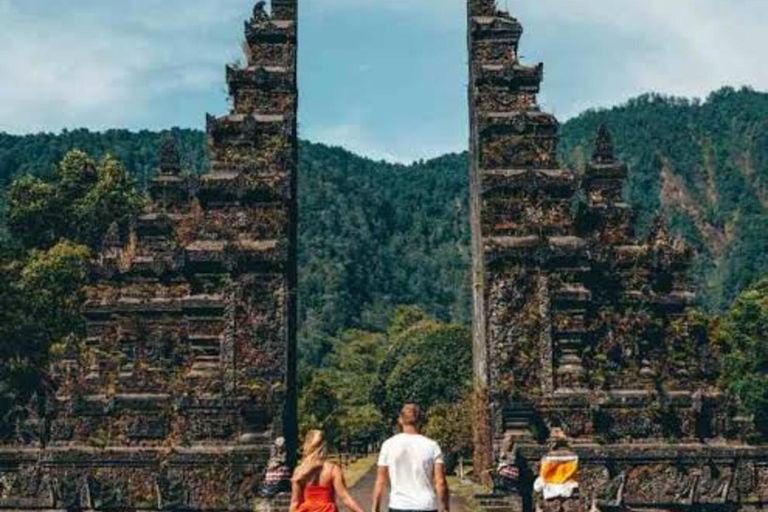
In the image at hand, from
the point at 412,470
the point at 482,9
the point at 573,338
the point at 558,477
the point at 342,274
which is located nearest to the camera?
the point at 412,470

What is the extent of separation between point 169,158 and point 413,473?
93.8 ft

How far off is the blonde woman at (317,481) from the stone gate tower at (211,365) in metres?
15.4

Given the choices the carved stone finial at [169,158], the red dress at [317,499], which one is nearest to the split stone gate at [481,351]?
the carved stone finial at [169,158]

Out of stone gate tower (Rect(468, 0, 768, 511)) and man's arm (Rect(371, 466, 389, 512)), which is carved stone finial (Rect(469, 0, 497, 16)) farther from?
man's arm (Rect(371, 466, 389, 512))

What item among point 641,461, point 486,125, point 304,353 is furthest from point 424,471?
point 304,353

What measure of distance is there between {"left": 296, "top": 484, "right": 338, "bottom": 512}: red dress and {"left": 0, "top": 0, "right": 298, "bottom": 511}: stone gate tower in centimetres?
1542

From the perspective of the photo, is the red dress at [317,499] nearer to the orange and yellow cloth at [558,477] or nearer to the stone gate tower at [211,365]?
the orange and yellow cloth at [558,477]

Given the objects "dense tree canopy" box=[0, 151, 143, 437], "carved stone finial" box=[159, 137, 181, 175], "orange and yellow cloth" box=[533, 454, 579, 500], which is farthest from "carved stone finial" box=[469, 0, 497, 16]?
"orange and yellow cloth" box=[533, 454, 579, 500]

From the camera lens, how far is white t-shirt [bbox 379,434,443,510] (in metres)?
11.2

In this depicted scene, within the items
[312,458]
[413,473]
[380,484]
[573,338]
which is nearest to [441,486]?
[413,473]

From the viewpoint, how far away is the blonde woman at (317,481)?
35.7ft

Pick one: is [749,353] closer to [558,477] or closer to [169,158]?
[169,158]

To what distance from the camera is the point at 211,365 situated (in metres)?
28.1

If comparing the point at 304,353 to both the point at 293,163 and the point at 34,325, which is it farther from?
the point at 293,163
